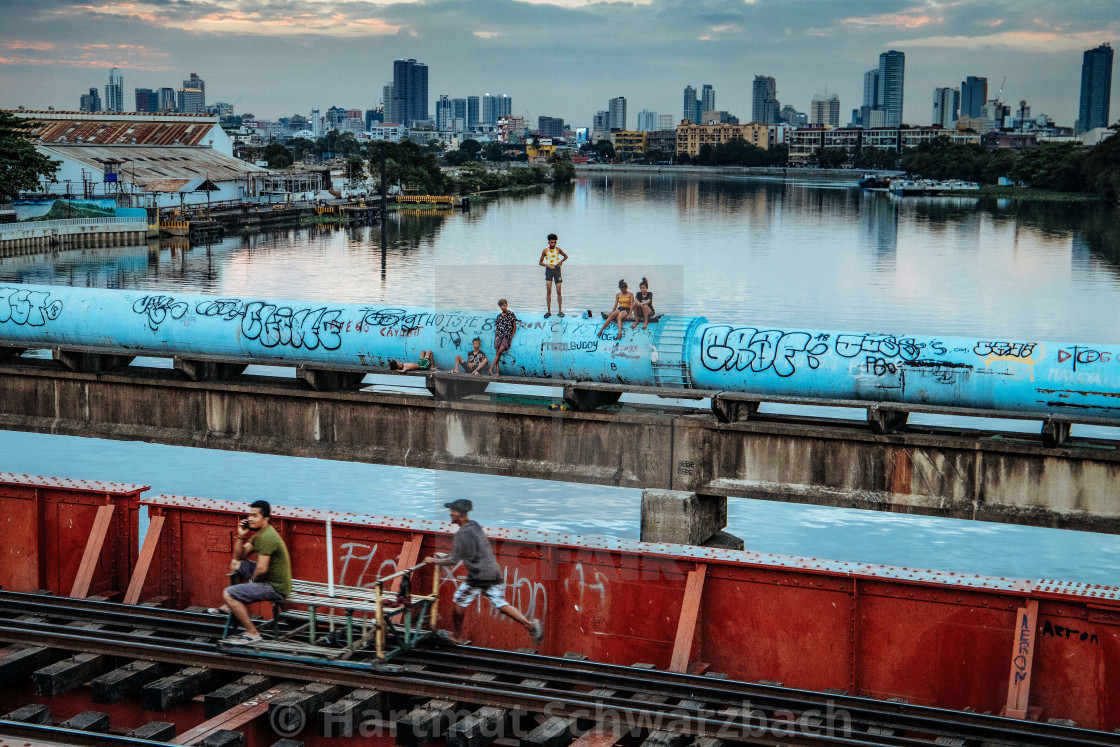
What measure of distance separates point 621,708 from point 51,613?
24.1 feet

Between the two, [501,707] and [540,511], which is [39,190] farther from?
[501,707]

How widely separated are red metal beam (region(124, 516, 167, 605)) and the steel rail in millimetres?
1489

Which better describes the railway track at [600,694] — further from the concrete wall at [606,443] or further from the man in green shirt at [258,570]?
the concrete wall at [606,443]

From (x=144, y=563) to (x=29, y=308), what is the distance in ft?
39.6

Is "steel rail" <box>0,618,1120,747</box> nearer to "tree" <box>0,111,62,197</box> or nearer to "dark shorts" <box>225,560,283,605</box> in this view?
"dark shorts" <box>225,560,283,605</box>

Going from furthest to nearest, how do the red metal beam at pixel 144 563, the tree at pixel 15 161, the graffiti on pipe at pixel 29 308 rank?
the tree at pixel 15 161 → the graffiti on pipe at pixel 29 308 → the red metal beam at pixel 144 563

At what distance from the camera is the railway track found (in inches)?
420

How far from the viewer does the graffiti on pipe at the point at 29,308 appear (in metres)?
24.3

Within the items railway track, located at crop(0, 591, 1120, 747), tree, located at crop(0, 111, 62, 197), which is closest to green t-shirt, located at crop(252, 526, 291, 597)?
railway track, located at crop(0, 591, 1120, 747)

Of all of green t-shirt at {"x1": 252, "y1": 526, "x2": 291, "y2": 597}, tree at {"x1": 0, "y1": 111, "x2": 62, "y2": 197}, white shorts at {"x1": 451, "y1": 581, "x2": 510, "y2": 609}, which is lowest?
white shorts at {"x1": 451, "y1": 581, "x2": 510, "y2": 609}

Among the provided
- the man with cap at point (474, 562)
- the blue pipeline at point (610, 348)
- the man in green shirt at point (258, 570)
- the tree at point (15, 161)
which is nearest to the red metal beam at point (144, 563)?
the man in green shirt at point (258, 570)

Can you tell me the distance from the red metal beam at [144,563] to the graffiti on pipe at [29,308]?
1117cm

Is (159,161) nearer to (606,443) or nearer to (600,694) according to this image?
(606,443)

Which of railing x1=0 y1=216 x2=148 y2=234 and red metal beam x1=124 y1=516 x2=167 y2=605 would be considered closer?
red metal beam x1=124 y1=516 x2=167 y2=605
